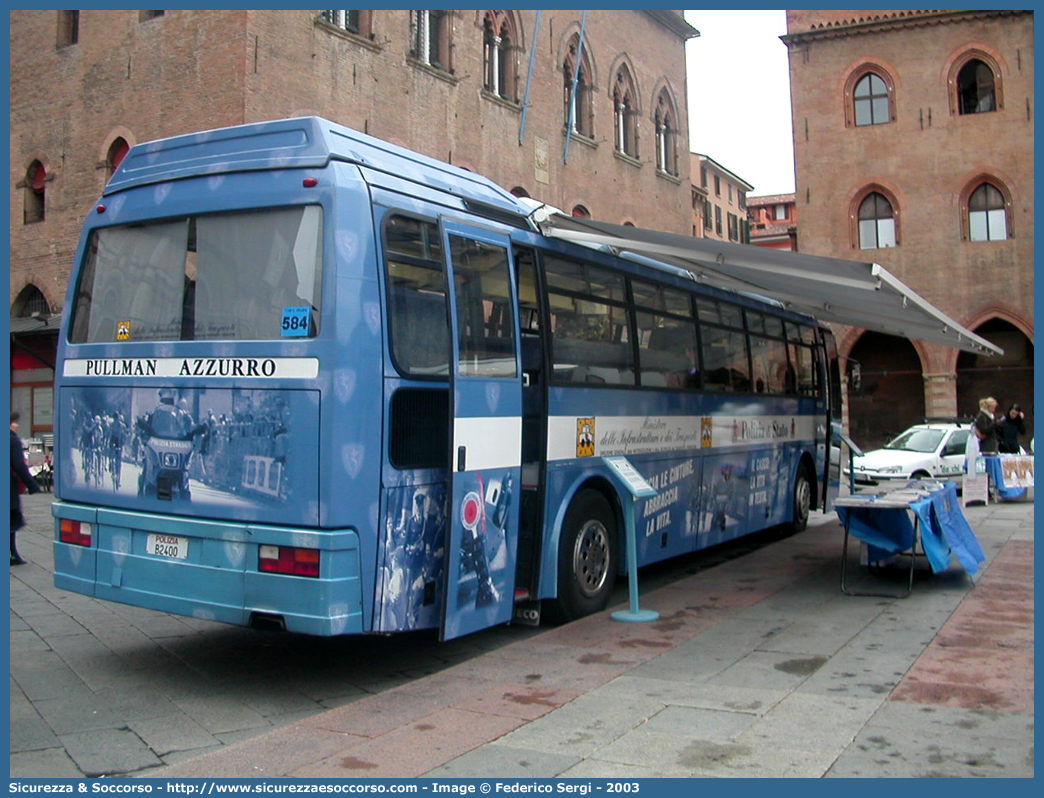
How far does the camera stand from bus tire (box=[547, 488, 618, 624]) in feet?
26.0

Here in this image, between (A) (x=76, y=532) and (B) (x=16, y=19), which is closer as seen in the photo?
(A) (x=76, y=532)

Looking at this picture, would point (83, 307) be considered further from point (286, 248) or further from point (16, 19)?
point (16, 19)

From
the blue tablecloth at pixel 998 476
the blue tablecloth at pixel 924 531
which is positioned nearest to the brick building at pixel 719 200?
the blue tablecloth at pixel 998 476

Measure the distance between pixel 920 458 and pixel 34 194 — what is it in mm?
19783

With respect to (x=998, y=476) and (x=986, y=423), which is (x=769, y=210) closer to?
(x=986, y=423)

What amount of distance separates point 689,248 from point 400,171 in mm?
2754

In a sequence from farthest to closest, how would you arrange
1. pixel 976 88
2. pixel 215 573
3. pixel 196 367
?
pixel 976 88
pixel 196 367
pixel 215 573

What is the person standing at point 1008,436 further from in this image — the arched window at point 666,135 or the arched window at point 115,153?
the arched window at point 115,153

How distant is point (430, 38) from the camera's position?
23.3 m

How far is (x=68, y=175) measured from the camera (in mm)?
20812

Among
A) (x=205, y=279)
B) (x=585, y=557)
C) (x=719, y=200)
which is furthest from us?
(x=719, y=200)

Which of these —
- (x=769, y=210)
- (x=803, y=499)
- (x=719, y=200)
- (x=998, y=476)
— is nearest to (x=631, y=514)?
(x=803, y=499)

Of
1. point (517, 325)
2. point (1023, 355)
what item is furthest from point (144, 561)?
point (1023, 355)
